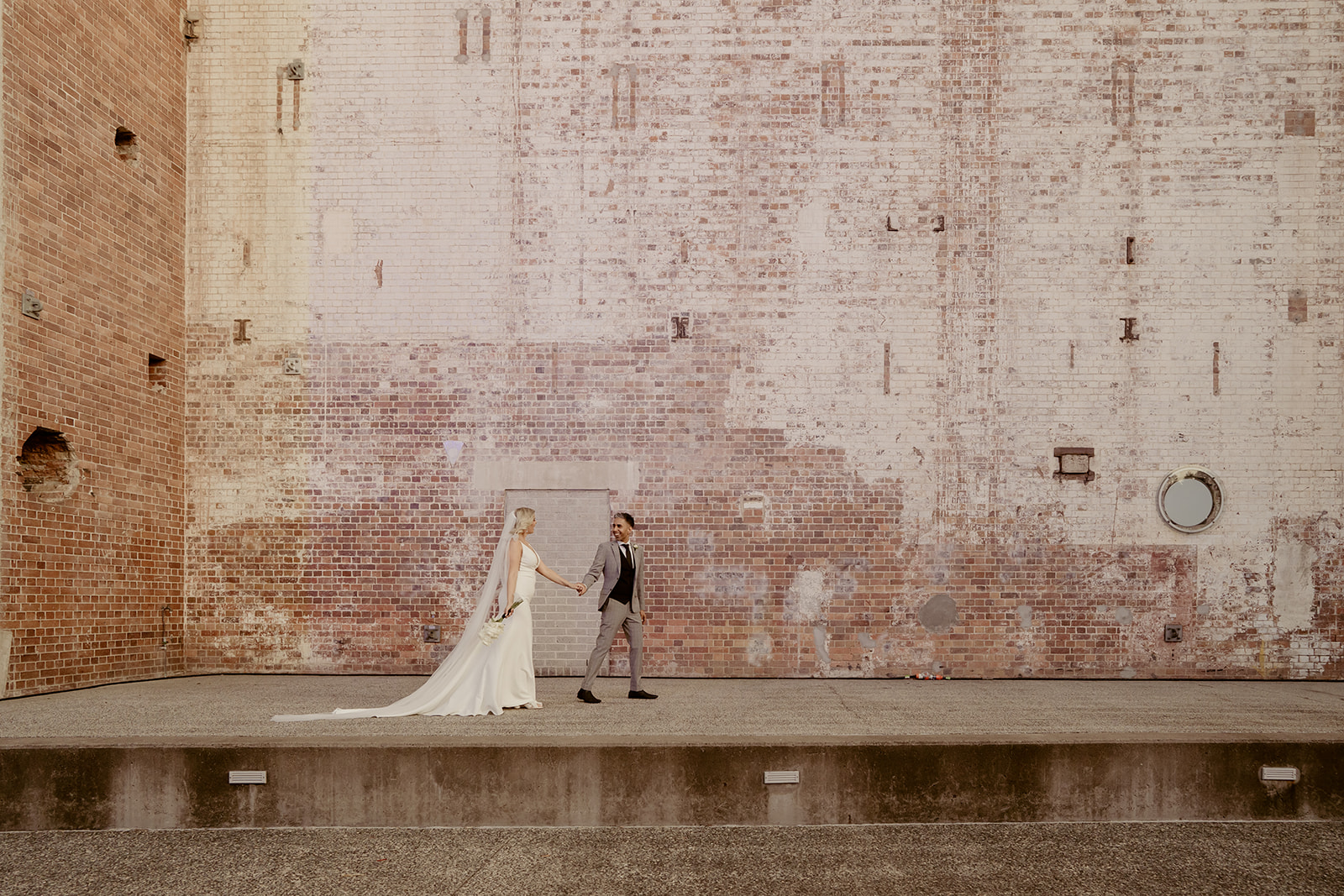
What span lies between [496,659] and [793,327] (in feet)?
16.1

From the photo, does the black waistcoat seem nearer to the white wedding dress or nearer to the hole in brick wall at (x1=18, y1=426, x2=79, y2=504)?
the white wedding dress

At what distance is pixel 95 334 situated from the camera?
33.5 feet

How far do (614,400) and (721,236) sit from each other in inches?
81.4

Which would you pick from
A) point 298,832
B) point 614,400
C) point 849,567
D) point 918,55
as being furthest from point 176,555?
point 918,55

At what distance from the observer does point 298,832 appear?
20.6 ft

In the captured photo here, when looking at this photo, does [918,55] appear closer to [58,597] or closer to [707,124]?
[707,124]

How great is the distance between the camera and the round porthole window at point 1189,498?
36.9ft

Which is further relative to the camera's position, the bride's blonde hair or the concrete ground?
the bride's blonde hair

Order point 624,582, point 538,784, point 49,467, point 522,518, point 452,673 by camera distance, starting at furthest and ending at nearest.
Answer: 1. point 49,467
2. point 624,582
3. point 522,518
4. point 452,673
5. point 538,784

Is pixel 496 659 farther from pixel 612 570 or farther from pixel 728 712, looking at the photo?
pixel 728 712

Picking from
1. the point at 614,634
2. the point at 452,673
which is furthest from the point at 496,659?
the point at 614,634

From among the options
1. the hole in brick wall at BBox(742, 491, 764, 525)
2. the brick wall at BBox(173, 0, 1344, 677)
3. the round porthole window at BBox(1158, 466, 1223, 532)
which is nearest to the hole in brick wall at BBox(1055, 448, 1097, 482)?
the brick wall at BBox(173, 0, 1344, 677)

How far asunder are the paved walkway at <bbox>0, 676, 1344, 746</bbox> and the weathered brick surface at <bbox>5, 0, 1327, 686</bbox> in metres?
0.81

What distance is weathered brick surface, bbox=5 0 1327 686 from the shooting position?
36.9 ft
